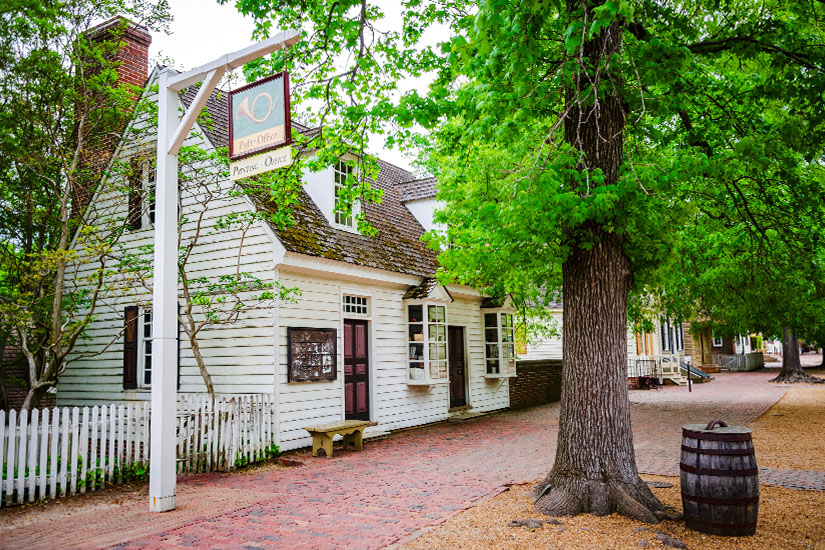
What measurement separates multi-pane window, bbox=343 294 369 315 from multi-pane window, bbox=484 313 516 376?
5.30 m

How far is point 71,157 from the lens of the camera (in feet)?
35.9

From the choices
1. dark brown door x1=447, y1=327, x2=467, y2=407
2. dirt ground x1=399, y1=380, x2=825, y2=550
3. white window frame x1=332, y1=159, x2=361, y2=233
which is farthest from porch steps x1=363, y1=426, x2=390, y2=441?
dirt ground x1=399, y1=380, x2=825, y2=550

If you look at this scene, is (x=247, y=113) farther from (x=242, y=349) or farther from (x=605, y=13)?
(x=242, y=349)

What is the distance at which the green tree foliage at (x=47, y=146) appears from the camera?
9.86 m

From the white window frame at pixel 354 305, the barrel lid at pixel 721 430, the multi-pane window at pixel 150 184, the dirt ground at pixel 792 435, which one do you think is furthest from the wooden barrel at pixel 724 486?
the multi-pane window at pixel 150 184

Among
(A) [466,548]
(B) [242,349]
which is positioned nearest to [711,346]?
(B) [242,349]

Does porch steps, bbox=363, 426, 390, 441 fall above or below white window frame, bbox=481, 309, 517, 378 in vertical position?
below

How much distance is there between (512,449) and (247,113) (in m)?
7.49

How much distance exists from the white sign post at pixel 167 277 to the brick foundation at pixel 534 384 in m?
13.3

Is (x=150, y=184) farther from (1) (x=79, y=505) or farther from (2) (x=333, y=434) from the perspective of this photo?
(1) (x=79, y=505)

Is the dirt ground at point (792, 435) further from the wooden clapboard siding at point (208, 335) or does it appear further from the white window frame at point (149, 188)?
the white window frame at point (149, 188)

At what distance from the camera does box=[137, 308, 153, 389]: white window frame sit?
12.5 metres

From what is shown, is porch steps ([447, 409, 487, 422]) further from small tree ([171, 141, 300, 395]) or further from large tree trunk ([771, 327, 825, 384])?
large tree trunk ([771, 327, 825, 384])

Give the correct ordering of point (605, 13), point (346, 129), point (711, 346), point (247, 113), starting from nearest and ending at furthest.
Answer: point (605, 13)
point (247, 113)
point (346, 129)
point (711, 346)
